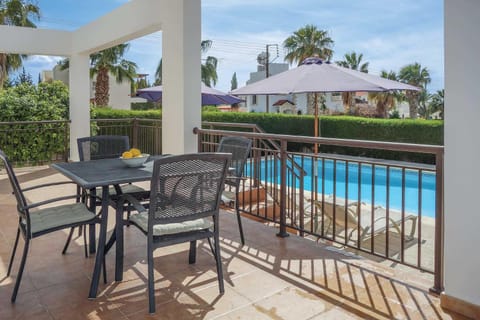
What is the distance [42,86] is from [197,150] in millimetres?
5036

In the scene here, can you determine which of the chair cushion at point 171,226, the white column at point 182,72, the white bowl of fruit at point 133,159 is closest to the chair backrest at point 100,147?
the white bowl of fruit at point 133,159

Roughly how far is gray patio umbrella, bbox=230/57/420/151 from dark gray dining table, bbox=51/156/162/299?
10.7 feet

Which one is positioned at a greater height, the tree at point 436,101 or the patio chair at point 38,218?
the tree at point 436,101

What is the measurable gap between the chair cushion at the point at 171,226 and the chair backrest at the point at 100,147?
1.27 metres

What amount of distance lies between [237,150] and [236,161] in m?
0.11

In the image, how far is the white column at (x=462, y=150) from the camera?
6.72 ft

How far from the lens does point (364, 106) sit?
27.2m

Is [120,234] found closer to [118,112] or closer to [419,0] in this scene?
[118,112]

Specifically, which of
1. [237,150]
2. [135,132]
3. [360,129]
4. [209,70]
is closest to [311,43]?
[209,70]

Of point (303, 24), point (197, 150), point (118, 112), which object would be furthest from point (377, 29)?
point (197, 150)

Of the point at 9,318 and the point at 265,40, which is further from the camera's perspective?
the point at 265,40

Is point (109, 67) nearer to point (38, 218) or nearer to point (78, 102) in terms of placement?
point (78, 102)

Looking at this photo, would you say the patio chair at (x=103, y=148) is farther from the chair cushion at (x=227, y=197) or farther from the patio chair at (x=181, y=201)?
the patio chair at (x=181, y=201)

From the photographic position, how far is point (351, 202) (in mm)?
5570
